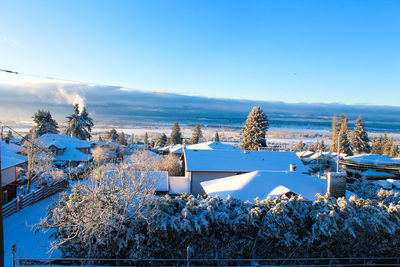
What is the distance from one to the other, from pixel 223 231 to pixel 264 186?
665cm

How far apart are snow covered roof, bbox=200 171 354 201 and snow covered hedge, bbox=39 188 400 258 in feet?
13.0

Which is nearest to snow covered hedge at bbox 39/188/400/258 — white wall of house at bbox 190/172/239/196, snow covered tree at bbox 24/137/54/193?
white wall of house at bbox 190/172/239/196

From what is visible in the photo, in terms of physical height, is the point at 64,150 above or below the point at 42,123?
below

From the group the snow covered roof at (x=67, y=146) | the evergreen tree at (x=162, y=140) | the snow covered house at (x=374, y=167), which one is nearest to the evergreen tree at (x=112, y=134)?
the evergreen tree at (x=162, y=140)

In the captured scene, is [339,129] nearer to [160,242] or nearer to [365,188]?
[365,188]

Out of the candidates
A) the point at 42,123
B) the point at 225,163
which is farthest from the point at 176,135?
the point at 225,163

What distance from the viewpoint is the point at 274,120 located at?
77312mm

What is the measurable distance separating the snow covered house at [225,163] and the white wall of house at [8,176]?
556 inches

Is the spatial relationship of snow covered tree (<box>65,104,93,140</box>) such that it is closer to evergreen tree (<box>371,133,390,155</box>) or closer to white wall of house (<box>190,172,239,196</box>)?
white wall of house (<box>190,172,239,196</box>)

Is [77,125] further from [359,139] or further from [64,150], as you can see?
[359,139]

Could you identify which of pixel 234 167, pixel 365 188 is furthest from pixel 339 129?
pixel 234 167

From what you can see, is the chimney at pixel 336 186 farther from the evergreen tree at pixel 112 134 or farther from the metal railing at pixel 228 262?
the evergreen tree at pixel 112 134

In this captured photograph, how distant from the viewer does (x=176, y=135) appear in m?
74.4

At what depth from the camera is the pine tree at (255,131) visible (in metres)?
48.9
